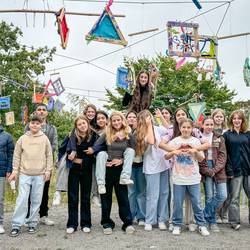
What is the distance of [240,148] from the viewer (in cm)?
596

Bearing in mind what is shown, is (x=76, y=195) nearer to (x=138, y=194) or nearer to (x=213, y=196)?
(x=138, y=194)

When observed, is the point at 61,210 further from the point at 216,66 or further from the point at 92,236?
the point at 216,66

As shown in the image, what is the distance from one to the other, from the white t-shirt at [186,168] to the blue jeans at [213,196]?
1.04 ft

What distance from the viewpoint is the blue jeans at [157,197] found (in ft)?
18.9

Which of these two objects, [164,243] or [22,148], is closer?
[164,243]

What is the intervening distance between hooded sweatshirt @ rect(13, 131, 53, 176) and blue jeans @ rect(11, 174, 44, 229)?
0.31 feet

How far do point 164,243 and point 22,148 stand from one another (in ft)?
7.53

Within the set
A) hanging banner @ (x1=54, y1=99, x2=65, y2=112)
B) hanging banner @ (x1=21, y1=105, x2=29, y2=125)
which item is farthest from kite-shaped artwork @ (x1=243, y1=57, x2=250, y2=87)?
hanging banner @ (x1=21, y1=105, x2=29, y2=125)

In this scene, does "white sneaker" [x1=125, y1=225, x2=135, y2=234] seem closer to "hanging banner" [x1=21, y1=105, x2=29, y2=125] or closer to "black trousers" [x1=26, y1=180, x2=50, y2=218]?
"black trousers" [x1=26, y1=180, x2=50, y2=218]

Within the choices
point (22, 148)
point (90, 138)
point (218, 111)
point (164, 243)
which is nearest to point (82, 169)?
point (90, 138)

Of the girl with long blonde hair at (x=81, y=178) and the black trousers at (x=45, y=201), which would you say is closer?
the girl with long blonde hair at (x=81, y=178)

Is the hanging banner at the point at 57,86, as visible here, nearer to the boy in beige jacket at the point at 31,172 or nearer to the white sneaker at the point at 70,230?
the boy in beige jacket at the point at 31,172

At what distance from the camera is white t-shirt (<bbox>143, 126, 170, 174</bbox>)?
5.76 m

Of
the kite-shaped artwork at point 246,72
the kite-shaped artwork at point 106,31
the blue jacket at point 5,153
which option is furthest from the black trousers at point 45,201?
the kite-shaped artwork at point 246,72
